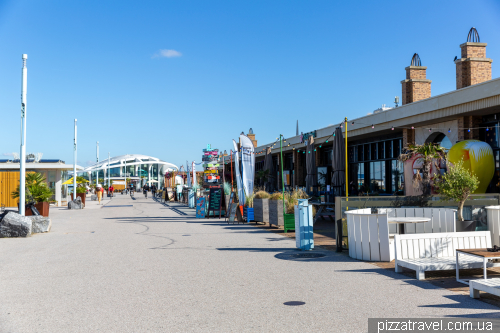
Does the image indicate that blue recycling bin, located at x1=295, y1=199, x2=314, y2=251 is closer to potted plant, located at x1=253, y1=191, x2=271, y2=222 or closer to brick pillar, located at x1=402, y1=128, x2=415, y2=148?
potted plant, located at x1=253, y1=191, x2=271, y2=222

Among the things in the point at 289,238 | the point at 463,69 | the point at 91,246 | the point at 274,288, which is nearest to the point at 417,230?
the point at 289,238

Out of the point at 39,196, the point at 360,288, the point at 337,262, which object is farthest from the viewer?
the point at 39,196

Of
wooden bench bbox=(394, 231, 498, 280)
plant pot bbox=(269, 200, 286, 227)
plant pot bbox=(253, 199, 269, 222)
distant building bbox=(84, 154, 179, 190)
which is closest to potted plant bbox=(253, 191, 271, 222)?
plant pot bbox=(253, 199, 269, 222)

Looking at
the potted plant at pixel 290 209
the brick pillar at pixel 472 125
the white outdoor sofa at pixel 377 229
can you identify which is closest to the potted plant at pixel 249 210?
the potted plant at pixel 290 209

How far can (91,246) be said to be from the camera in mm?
10758

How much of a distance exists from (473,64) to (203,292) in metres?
→ 15.7

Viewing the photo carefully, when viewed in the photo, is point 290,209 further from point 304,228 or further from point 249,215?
point 304,228

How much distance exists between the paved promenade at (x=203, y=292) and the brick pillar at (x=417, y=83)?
13916 millimetres

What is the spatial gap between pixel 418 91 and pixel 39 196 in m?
17.3

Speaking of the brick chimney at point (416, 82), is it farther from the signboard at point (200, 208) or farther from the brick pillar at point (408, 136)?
the signboard at point (200, 208)

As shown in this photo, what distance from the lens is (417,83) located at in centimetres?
2080

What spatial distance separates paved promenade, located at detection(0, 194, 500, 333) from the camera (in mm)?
4727

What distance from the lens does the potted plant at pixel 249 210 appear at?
1639 centimetres

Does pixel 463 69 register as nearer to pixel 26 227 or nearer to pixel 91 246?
pixel 91 246
